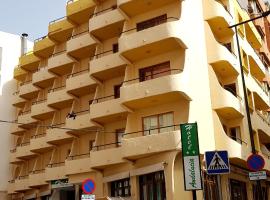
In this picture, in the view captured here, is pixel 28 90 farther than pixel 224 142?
Yes

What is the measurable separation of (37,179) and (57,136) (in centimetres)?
440

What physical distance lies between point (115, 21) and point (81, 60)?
619 centimetres

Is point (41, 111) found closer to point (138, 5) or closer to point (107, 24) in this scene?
point (107, 24)

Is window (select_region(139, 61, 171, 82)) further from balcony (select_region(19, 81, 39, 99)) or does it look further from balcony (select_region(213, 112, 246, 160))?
balcony (select_region(19, 81, 39, 99))

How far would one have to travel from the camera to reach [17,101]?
43.9 metres

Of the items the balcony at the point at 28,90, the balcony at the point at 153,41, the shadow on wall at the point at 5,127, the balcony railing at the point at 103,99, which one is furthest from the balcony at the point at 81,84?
the shadow on wall at the point at 5,127

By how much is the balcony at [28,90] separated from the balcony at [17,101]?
74 centimetres

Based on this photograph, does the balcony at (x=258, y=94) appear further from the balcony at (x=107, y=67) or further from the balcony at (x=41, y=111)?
the balcony at (x=41, y=111)

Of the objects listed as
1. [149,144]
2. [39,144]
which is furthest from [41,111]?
[149,144]

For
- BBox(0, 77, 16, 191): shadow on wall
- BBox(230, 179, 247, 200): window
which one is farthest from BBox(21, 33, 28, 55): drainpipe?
BBox(230, 179, 247, 200): window

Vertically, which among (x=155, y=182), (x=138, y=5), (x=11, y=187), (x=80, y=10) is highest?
(x=80, y=10)

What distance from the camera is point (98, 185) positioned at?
30531 mm

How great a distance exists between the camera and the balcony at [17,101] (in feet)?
143

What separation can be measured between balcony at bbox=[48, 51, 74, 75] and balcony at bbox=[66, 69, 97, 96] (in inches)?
86.9
